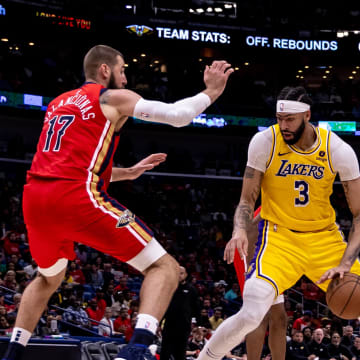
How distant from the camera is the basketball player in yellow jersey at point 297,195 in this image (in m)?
5.12

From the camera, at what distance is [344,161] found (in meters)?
5.24

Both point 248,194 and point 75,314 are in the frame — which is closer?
point 248,194

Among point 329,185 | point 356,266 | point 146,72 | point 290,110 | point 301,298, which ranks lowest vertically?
point 301,298

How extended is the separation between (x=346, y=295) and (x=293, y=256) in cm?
53

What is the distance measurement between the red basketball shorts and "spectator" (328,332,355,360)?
9305 millimetres

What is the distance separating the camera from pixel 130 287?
56.4 feet

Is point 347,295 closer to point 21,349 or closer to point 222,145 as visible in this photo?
point 21,349

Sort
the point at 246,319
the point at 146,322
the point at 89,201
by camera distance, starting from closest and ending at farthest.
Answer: the point at 146,322 → the point at 89,201 → the point at 246,319

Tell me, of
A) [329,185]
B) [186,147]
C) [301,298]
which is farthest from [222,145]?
[329,185]

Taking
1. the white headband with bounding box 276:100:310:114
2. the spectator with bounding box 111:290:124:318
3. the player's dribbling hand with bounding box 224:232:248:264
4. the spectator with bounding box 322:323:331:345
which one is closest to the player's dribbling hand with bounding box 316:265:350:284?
the player's dribbling hand with bounding box 224:232:248:264

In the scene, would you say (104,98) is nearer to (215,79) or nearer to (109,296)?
(215,79)

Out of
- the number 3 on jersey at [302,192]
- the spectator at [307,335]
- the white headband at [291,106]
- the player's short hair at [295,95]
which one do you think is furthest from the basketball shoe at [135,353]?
the spectator at [307,335]

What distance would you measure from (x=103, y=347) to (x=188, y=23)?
66.0ft

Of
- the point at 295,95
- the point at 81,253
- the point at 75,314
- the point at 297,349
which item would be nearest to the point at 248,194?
the point at 295,95
